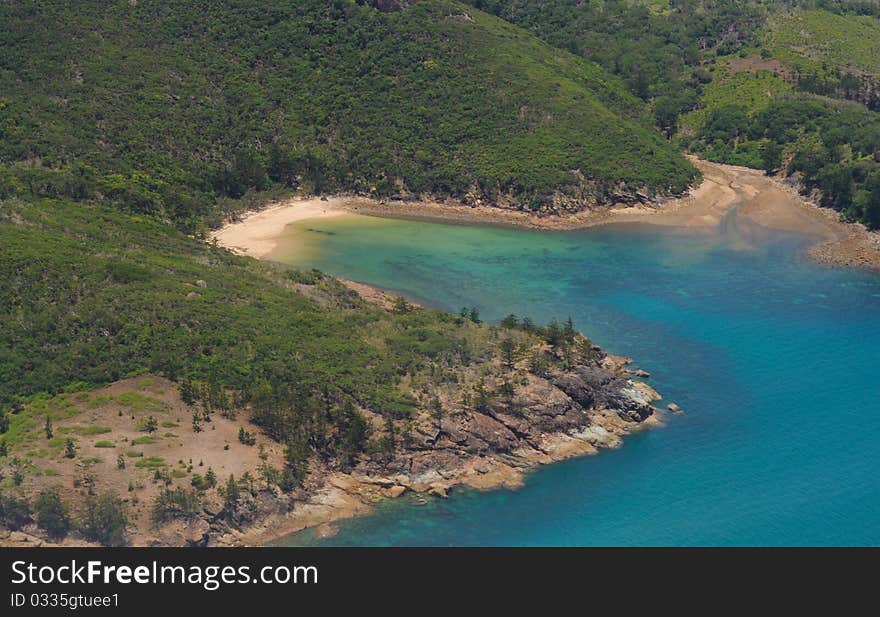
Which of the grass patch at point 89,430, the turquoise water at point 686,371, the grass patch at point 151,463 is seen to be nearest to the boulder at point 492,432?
the turquoise water at point 686,371

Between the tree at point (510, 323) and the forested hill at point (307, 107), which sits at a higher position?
the forested hill at point (307, 107)

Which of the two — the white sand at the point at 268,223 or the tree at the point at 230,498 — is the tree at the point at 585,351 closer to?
the tree at the point at 230,498

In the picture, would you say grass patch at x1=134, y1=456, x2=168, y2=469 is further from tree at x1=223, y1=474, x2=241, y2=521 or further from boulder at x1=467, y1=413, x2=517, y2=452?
boulder at x1=467, y1=413, x2=517, y2=452

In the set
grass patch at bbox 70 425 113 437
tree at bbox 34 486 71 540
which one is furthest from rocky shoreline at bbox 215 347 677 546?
grass patch at bbox 70 425 113 437

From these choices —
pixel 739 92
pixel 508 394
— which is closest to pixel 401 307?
pixel 508 394

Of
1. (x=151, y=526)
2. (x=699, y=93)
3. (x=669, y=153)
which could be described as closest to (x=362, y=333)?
(x=151, y=526)

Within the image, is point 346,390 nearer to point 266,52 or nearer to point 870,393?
point 870,393

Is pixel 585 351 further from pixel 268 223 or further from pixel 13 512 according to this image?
pixel 268 223
